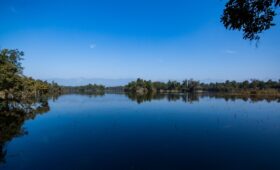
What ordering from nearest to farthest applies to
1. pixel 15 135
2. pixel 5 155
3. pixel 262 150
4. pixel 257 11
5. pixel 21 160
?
1. pixel 257 11
2. pixel 21 160
3. pixel 5 155
4. pixel 262 150
5. pixel 15 135

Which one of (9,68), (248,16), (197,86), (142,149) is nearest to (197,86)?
(197,86)

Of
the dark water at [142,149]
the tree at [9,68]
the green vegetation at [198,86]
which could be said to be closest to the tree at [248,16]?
the dark water at [142,149]

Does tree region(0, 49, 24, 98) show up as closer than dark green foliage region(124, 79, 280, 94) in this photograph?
Yes

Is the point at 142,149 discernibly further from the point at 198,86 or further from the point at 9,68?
the point at 198,86

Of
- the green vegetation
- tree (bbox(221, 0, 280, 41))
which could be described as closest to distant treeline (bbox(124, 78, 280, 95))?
the green vegetation

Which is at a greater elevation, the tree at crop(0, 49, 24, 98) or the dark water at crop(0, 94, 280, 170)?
the tree at crop(0, 49, 24, 98)

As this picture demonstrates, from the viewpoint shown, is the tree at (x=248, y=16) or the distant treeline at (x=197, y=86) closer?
the tree at (x=248, y=16)

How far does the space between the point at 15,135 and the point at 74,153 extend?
8534 millimetres

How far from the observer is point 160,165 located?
10992mm

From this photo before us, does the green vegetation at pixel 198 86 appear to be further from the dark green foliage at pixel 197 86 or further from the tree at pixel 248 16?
the tree at pixel 248 16

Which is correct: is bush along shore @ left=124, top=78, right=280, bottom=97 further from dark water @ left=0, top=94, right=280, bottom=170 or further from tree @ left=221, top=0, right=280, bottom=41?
tree @ left=221, top=0, right=280, bottom=41

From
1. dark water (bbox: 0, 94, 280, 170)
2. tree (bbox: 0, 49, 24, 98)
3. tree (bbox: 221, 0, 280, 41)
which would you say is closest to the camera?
tree (bbox: 221, 0, 280, 41)

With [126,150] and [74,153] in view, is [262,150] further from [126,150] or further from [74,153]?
[74,153]

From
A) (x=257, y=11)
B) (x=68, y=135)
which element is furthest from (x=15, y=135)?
(x=257, y=11)
